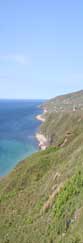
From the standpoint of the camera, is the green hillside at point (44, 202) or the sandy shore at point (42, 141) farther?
the sandy shore at point (42, 141)

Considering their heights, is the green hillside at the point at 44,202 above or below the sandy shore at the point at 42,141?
below

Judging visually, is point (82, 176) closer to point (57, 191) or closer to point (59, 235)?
point (57, 191)

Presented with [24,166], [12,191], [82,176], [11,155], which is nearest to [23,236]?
[82,176]

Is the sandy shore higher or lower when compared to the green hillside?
higher

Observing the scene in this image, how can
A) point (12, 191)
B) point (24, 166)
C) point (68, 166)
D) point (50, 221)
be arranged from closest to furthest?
point (50, 221) < point (68, 166) < point (12, 191) < point (24, 166)

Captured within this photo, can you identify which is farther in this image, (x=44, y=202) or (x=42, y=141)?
(x=42, y=141)

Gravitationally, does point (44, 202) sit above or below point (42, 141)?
below

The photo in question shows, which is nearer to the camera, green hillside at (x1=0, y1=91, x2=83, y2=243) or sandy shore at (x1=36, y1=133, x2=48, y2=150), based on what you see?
green hillside at (x1=0, y1=91, x2=83, y2=243)

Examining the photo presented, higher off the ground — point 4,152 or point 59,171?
point 4,152
